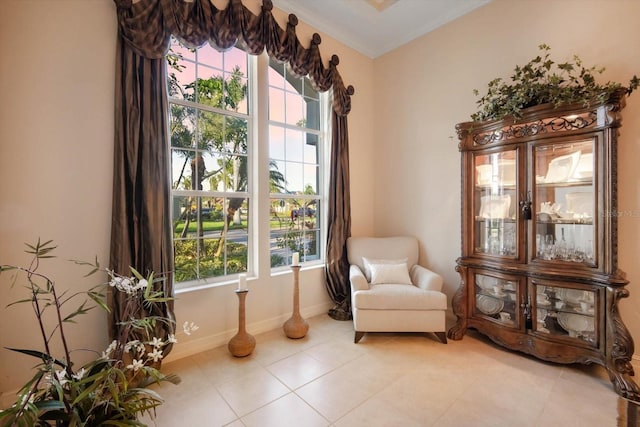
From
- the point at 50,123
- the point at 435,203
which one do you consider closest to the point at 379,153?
the point at 435,203

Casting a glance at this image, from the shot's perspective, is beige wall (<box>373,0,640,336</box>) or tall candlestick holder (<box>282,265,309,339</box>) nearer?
beige wall (<box>373,0,640,336</box>)

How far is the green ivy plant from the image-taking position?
187 centimetres

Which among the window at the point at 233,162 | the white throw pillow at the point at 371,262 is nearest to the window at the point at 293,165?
the window at the point at 233,162

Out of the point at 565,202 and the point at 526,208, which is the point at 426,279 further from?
the point at 565,202

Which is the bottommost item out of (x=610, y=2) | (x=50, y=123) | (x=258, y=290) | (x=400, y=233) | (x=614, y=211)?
(x=258, y=290)

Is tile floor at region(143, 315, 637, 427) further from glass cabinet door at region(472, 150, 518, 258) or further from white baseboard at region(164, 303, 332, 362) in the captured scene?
glass cabinet door at region(472, 150, 518, 258)

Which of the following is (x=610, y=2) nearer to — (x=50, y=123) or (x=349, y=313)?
(x=349, y=313)

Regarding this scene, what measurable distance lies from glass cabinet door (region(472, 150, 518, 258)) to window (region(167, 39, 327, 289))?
1718 mm

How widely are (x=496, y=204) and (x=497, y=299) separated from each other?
0.84 m

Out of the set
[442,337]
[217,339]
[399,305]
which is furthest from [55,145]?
[442,337]

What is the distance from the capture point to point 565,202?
6.93ft

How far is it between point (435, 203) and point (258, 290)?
2.13m

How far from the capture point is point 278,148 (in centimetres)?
291

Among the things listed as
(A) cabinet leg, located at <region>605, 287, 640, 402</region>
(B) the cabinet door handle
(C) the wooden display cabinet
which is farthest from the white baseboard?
(A) cabinet leg, located at <region>605, 287, 640, 402</region>
